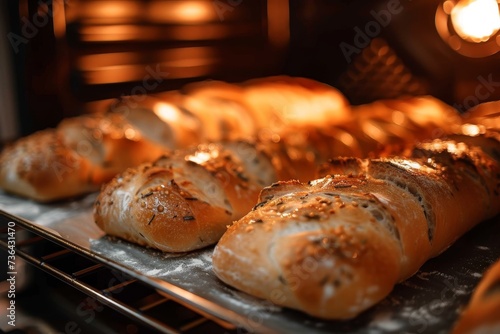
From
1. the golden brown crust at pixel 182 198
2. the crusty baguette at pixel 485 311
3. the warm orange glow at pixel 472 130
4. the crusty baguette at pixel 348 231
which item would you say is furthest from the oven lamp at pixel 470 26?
the crusty baguette at pixel 485 311

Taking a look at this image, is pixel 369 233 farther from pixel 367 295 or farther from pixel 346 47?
pixel 346 47

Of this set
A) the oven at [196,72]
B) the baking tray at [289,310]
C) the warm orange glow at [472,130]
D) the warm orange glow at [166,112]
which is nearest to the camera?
the baking tray at [289,310]

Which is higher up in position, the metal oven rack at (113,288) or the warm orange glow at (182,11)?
the warm orange glow at (182,11)

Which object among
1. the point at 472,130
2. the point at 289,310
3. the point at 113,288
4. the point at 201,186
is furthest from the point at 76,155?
the point at 472,130

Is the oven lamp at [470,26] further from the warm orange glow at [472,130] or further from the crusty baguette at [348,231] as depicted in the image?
the crusty baguette at [348,231]

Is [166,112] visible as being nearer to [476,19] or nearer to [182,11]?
[182,11]

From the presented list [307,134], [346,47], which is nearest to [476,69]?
[346,47]
